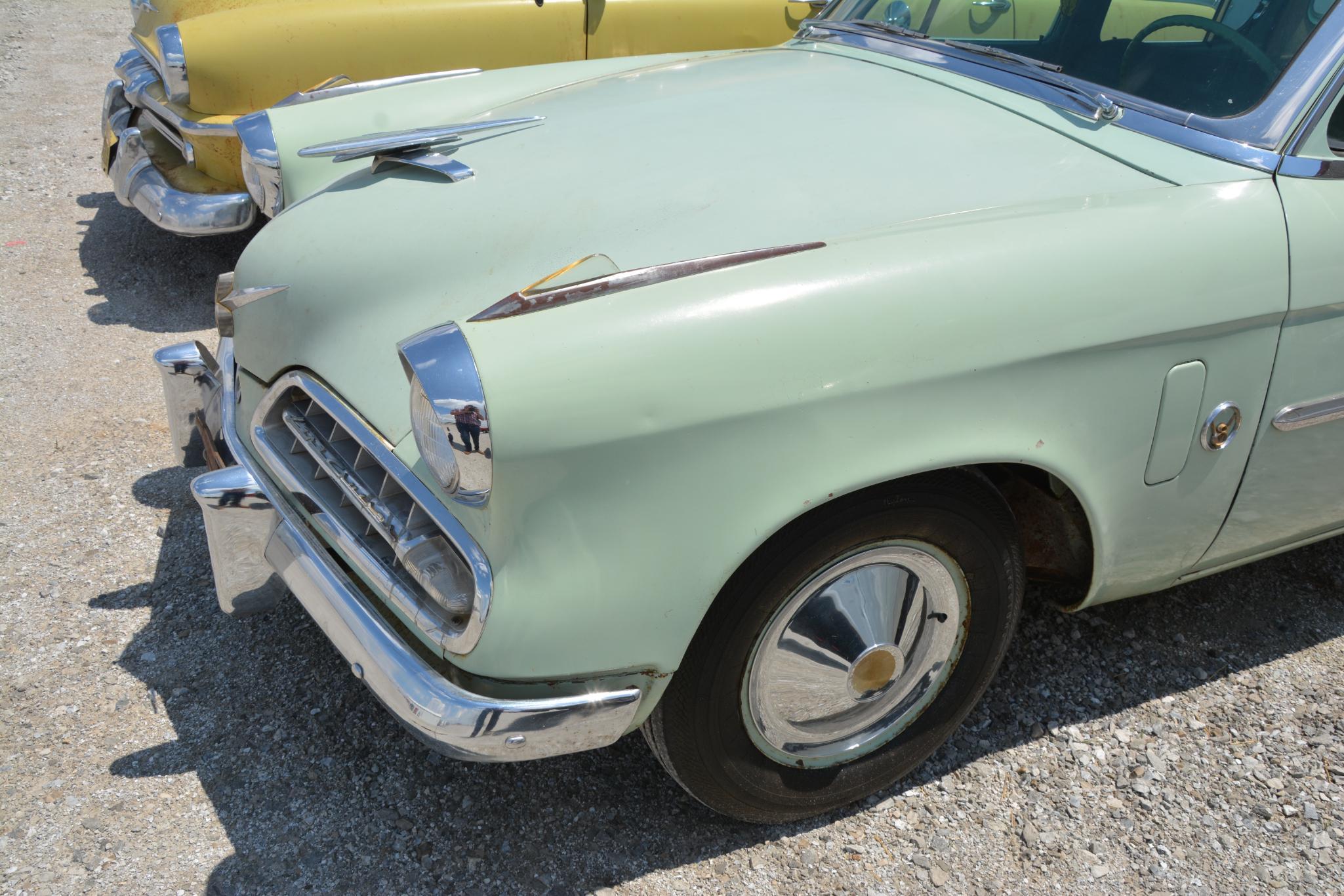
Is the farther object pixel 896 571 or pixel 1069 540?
pixel 1069 540

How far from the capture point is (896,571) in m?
1.79

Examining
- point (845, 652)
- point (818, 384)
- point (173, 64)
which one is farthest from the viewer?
point (173, 64)

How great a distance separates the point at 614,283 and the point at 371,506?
20.5 inches

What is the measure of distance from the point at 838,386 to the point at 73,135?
5888 mm

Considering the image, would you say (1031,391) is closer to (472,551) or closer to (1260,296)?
(1260,296)

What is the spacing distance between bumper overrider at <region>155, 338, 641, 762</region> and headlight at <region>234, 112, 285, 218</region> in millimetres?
358

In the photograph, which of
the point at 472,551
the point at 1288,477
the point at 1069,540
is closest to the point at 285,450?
the point at 472,551

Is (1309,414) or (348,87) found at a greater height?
(348,87)

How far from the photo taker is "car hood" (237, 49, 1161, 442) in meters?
1.79

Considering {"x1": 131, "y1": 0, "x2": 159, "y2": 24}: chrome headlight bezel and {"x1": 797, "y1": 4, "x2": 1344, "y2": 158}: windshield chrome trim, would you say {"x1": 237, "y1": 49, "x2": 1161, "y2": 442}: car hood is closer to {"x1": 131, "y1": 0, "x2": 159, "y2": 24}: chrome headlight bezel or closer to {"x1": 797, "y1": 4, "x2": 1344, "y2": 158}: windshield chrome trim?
{"x1": 797, "y1": 4, "x2": 1344, "y2": 158}: windshield chrome trim

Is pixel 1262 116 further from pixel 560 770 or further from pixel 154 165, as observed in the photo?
pixel 154 165

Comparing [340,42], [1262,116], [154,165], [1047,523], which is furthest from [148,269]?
[1262,116]

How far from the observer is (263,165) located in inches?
92.4

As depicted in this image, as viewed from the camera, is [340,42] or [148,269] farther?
[148,269]
